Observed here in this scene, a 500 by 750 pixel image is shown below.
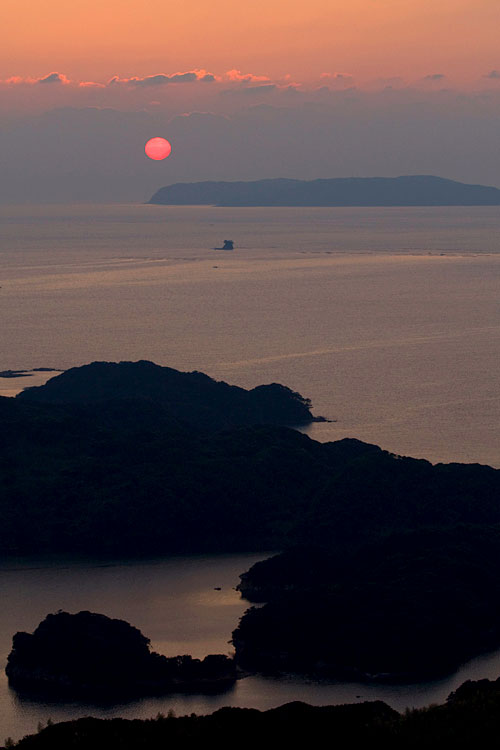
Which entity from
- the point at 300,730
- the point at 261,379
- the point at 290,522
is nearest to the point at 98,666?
the point at 300,730

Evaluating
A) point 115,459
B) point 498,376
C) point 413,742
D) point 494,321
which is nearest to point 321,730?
point 413,742

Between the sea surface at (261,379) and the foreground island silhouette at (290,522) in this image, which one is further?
the sea surface at (261,379)

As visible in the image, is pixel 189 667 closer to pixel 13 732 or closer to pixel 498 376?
pixel 13 732

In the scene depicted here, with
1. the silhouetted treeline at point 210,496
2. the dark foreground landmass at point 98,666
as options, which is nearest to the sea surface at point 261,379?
the dark foreground landmass at point 98,666

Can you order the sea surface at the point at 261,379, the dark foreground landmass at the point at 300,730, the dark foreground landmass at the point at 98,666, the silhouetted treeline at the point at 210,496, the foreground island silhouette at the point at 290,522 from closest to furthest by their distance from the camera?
the dark foreground landmass at the point at 300,730
the dark foreground landmass at the point at 98,666
the foreground island silhouette at the point at 290,522
the sea surface at the point at 261,379
the silhouetted treeline at the point at 210,496

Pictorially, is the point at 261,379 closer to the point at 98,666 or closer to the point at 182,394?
the point at 182,394

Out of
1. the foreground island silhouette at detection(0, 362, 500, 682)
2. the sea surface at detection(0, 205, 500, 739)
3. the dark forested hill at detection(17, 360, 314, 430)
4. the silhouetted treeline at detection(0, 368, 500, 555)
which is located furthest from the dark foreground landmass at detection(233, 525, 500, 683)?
the dark forested hill at detection(17, 360, 314, 430)

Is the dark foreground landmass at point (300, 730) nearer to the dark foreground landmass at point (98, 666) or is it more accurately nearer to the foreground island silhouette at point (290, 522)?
the dark foreground landmass at point (98, 666)
